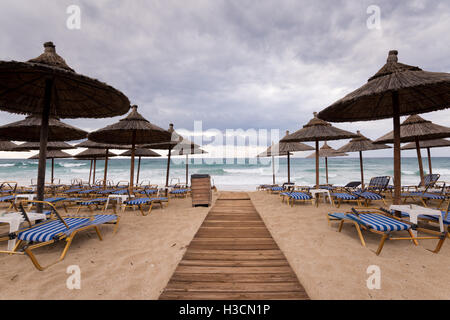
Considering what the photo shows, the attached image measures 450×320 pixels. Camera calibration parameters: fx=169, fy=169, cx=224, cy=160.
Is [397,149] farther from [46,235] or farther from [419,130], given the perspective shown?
[46,235]

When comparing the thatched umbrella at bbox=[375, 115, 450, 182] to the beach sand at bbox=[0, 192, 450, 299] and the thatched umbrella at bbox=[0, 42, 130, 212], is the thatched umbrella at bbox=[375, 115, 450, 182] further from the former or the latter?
the thatched umbrella at bbox=[0, 42, 130, 212]

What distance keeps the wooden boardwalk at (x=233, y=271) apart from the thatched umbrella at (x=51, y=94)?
3.33 m

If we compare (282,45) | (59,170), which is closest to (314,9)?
(282,45)

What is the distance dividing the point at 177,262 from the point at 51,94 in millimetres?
4386

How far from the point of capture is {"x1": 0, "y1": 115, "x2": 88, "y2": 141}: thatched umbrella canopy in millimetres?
5074

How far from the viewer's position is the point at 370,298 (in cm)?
166

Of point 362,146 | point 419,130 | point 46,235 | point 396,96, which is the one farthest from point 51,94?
point 362,146

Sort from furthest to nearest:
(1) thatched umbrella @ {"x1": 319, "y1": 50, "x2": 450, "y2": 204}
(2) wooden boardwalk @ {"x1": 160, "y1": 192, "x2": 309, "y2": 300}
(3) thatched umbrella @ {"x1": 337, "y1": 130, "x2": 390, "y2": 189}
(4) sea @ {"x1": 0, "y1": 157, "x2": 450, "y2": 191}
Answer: (4) sea @ {"x1": 0, "y1": 157, "x2": 450, "y2": 191} < (3) thatched umbrella @ {"x1": 337, "y1": 130, "x2": 390, "y2": 189} < (1) thatched umbrella @ {"x1": 319, "y1": 50, "x2": 450, "y2": 204} < (2) wooden boardwalk @ {"x1": 160, "y1": 192, "x2": 309, "y2": 300}

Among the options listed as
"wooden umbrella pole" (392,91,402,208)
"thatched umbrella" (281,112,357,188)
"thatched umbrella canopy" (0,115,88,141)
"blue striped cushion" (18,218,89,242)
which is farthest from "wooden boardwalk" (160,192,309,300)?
"thatched umbrella canopy" (0,115,88,141)

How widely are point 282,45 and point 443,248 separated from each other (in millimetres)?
12841

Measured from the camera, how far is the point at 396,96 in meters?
3.71

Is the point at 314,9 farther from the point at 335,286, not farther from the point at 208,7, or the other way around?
the point at 335,286

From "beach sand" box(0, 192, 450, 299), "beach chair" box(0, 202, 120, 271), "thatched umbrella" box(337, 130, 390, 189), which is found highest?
"thatched umbrella" box(337, 130, 390, 189)

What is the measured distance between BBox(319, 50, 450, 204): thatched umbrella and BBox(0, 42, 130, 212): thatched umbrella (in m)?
5.10
